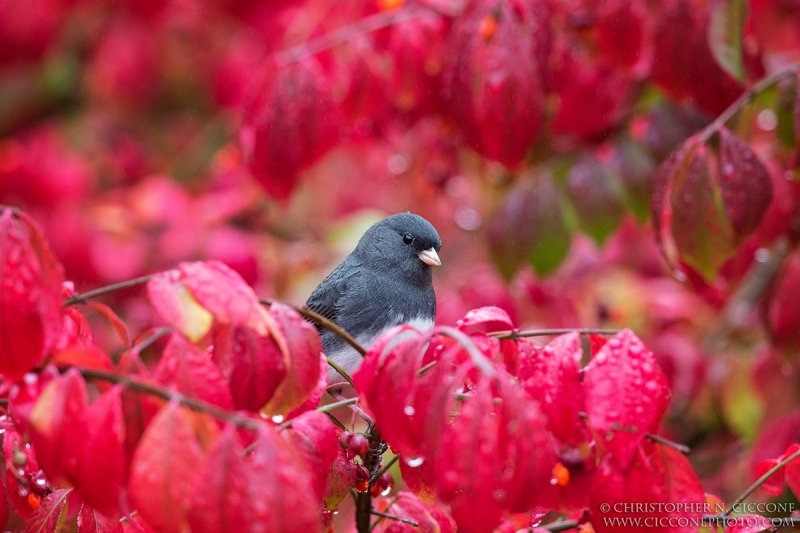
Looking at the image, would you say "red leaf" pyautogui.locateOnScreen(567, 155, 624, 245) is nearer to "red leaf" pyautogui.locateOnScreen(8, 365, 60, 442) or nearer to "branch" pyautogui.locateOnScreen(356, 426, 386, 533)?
"branch" pyautogui.locateOnScreen(356, 426, 386, 533)

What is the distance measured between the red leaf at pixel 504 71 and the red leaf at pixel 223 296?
0.97m

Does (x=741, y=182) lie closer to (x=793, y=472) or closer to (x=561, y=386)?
(x=793, y=472)

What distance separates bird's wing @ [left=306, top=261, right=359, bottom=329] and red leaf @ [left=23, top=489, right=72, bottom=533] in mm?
939

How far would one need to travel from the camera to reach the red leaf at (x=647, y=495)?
1069mm

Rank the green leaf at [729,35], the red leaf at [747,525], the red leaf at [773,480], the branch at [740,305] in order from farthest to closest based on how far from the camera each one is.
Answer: the branch at [740,305] → the green leaf at [729,35] → the red leaf at [773,480] → the red leaf at [747,525]

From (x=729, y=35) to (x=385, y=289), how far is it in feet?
3.31

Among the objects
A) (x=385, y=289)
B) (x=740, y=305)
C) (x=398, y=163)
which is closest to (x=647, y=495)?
(x=385, y=289)

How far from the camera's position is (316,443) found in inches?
41.1

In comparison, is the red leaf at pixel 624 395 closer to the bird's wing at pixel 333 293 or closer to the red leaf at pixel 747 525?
the red leaf at pixel 747 525

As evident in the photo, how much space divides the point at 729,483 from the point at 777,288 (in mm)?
786

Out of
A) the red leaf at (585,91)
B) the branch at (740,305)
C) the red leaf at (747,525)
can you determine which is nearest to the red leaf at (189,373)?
the red leaf at (747,525)

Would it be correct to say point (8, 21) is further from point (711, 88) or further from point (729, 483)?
point (729, 483)

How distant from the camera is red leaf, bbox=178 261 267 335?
3.06 ft

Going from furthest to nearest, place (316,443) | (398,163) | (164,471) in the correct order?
1. (398,163)
2. (316,443)
3. (164,471)
